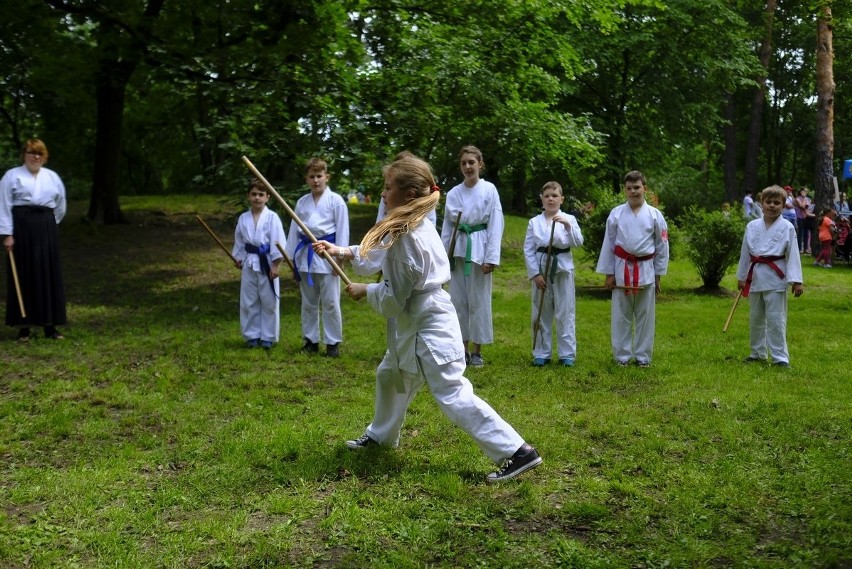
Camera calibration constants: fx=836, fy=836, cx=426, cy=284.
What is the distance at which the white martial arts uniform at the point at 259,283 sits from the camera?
30.5ft

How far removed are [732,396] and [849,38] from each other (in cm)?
2439

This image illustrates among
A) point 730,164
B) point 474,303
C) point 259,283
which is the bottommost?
point 474,303

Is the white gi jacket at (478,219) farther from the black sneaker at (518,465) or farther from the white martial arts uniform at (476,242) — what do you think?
the black sneaker at (518,465)

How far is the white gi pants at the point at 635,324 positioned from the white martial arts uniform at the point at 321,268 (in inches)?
114

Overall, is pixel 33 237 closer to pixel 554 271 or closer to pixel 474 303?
pixel 474 303

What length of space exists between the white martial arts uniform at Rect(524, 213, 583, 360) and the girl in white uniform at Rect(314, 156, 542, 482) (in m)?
3.55

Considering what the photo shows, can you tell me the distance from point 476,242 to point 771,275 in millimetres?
3036

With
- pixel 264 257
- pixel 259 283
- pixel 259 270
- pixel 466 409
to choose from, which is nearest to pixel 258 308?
pixel 259 283

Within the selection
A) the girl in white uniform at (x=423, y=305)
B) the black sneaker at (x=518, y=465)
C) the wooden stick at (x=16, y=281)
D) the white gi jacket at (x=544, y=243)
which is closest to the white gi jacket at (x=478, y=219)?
the white gi jacket at (x=544, y=243)

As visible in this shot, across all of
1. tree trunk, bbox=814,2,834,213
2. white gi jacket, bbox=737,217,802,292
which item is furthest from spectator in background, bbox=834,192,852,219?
white gi jacket, bbox=737,217,802,292

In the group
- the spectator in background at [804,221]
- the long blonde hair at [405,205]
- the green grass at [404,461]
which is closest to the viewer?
the green grass at [404,461]

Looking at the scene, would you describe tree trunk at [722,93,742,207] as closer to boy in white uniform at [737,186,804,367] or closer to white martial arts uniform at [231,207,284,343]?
boy in white uniform at [737,186,804,367]

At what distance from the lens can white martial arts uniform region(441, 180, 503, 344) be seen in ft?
27.6

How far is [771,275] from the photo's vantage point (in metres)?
8.53
